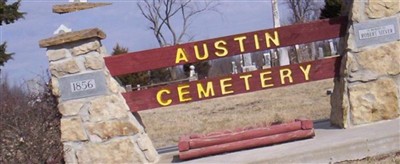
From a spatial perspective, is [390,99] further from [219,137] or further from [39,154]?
[39,154]

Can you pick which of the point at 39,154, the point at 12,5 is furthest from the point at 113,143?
the point at 12,5

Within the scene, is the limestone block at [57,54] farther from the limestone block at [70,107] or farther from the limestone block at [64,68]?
the limestone block at [70,107]

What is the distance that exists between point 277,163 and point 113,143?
1797 mm

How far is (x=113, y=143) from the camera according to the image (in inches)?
316

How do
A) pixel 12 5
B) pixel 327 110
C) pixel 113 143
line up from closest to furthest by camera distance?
pixel 113 143 < pixel 327 110 < pixel 12 5

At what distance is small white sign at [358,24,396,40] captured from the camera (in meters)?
8.31

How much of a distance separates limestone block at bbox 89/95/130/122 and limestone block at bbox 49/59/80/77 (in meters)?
0.40

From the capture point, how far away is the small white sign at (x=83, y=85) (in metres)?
8.06

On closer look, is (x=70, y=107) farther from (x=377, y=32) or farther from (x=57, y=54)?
(x=377, y=32)

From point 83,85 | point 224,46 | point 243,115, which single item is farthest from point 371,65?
point 243,115

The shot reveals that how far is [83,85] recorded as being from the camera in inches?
318

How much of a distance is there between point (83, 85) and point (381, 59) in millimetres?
3298

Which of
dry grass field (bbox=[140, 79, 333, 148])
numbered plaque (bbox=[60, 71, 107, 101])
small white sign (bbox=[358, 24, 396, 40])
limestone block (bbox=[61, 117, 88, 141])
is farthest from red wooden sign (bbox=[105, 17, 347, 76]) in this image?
dry grass field (bbox=[140, 79, 333, 148])

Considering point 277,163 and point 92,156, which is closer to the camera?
point 277,163
